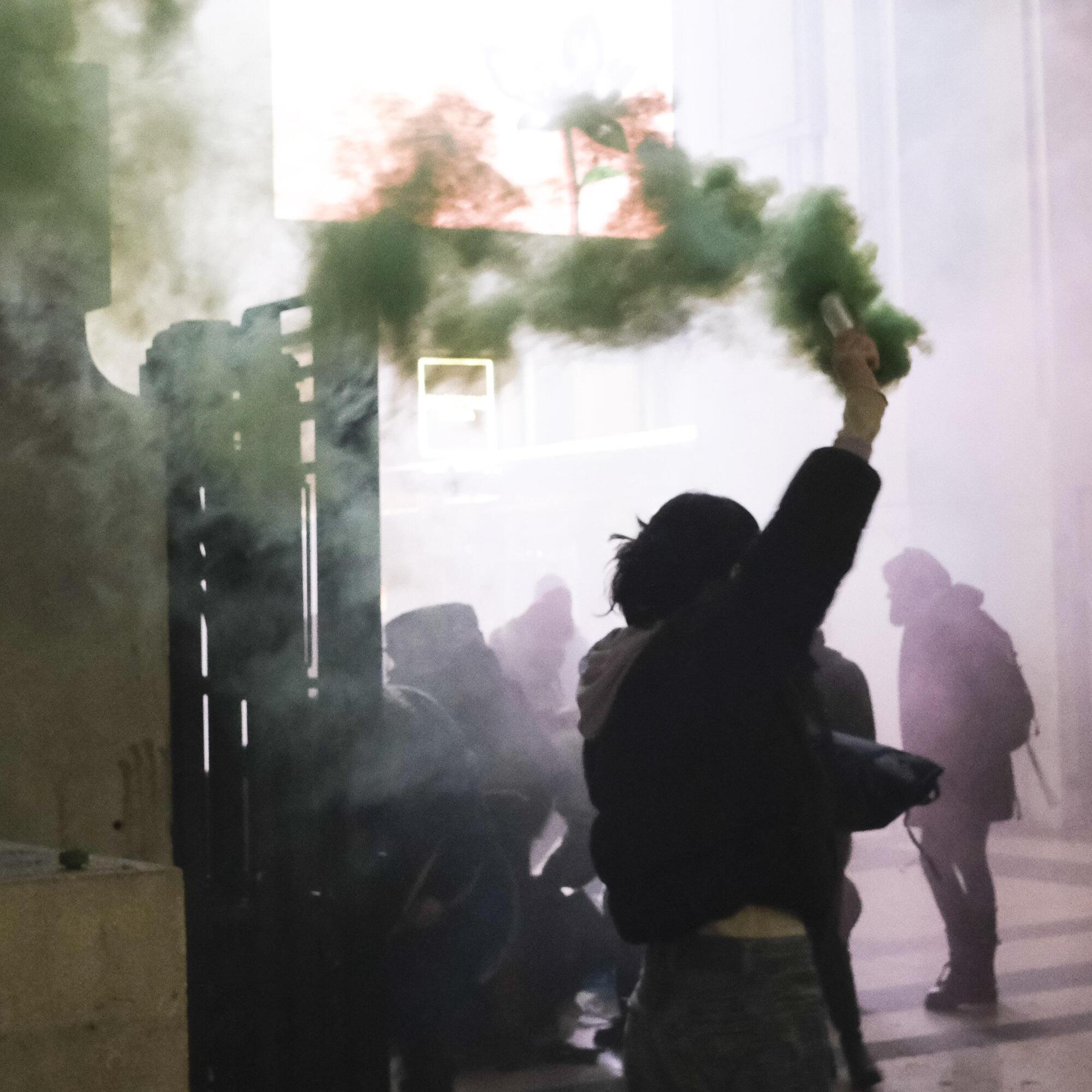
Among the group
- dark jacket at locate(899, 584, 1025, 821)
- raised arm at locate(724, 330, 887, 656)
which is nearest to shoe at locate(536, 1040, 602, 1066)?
dark jacket at locate(899, 584, 1025, 821)

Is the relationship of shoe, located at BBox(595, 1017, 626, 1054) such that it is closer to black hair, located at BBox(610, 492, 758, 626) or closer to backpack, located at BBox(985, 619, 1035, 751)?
backpack, located at BBox(985, 619, 1035, 751)

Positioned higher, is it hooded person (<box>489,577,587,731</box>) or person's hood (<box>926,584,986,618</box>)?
person's hood (<box>926,584,986,618</box>)

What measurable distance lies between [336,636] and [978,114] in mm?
6191

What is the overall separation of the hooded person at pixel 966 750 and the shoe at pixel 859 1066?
0.92 metres

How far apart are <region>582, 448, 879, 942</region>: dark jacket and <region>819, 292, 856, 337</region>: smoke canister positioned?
0.37 m

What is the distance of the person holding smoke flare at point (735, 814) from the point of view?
1.61 metres

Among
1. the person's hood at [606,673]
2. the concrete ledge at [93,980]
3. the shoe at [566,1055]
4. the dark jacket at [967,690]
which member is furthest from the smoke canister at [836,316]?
the dark jacket at [967,690]

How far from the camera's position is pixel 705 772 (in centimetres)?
164

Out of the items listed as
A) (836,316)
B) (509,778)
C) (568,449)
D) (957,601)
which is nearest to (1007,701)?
(957,601)

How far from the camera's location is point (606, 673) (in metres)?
1.74

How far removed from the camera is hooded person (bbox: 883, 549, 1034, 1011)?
455cm

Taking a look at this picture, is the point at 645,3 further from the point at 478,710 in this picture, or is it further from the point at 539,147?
the point at 478,710

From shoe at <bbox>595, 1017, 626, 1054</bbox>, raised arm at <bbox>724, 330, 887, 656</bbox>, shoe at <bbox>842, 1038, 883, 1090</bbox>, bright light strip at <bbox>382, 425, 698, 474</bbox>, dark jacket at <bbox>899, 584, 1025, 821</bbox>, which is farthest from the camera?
dark jacket at <bbox>899, 584, 1025, 821</bbox>

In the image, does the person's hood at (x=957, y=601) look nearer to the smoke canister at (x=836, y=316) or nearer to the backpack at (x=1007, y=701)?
the backpack at (x=1007, y=701)
